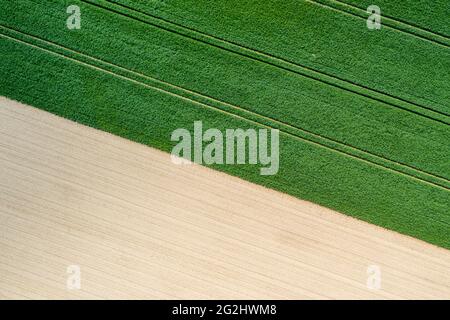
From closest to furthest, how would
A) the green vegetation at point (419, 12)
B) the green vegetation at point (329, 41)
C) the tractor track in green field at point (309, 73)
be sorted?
the green vegetation at point (419, 12) → the green vegetation at point (329, 41) → the tractor track in green field at point (309, 73)

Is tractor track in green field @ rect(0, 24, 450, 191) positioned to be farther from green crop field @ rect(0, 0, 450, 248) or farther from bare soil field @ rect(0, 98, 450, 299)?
bare soil field @ rect(0, 98, 450, 299)

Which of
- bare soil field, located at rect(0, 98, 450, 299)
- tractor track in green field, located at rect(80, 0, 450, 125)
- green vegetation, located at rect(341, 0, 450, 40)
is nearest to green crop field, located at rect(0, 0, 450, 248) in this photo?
tractor track in green field, located at rect(80, 0, 450, 125)

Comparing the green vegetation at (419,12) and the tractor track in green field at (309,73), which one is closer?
the green vegetation at (419,12)

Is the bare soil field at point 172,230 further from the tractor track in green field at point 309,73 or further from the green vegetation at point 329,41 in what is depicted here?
the green vegetation at point 329,41

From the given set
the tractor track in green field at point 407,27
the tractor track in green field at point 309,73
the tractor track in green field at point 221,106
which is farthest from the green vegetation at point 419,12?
the tractor track in green field at point 221,106

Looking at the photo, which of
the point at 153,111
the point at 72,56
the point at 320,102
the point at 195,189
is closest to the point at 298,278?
the point at 195,189
